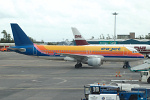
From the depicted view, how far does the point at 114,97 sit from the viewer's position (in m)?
13.8

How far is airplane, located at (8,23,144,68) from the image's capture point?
3803cm

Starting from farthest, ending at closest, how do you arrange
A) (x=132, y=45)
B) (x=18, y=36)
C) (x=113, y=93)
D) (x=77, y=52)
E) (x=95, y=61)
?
(x=132, y=45), (x=18, y=36), (x=77, y=52), (x=95, y=61), (x=113, y=93)

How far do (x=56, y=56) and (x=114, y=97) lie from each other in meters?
25.9

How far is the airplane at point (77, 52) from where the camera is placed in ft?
125

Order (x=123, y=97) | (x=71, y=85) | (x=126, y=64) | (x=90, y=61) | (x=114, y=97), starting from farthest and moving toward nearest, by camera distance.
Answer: (x=126, y=64), (x=90, y=61), (x=71, y=85), (x=123, y=97), (x=114, y=97)

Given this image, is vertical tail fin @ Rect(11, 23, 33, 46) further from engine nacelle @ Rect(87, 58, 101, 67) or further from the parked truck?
the parked truck

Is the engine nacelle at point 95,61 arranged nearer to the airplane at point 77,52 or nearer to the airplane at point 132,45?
the airplane at point 77,52

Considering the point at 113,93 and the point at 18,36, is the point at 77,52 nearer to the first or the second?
the point at 18,36

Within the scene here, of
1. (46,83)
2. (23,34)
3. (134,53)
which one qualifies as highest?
(23,34)

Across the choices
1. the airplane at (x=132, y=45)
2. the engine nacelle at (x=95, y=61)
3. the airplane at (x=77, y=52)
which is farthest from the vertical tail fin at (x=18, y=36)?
the airplane at (x=132, y=45)

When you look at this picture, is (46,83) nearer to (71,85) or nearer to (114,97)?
(71,85)

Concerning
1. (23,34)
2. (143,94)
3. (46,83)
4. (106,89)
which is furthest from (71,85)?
(23,34)

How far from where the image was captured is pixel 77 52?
39.4 meters

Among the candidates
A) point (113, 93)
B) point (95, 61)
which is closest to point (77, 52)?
point (95, 61)
